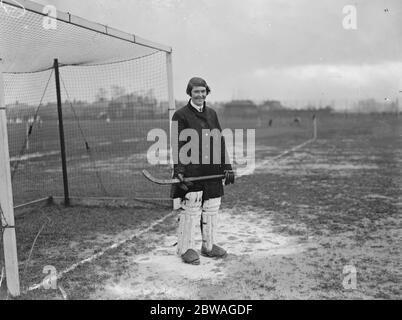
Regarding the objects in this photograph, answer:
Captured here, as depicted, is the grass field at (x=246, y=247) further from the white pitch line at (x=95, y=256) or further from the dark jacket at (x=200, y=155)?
the dark jacket at (x=200, y=155)

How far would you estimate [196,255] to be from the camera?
455cm

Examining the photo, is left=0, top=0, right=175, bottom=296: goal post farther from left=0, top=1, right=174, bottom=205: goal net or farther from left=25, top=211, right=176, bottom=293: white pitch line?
left=25, top=211, right=176, bottom=293: white pitch line

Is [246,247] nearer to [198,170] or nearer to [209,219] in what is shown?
[209,219]

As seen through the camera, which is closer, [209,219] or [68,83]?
[209,219]

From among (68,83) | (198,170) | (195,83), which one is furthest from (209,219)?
(68,83)

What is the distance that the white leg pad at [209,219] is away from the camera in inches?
180

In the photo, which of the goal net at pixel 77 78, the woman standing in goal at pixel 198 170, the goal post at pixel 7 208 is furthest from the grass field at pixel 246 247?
the goal net at pixel 77 78

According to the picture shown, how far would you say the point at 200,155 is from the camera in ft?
14.5

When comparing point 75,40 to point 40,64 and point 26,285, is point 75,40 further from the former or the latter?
point 26,285

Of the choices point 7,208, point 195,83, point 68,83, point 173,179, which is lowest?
point 7,208

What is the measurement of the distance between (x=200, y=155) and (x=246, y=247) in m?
1.46

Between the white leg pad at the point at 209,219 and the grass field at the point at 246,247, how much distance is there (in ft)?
0.74
